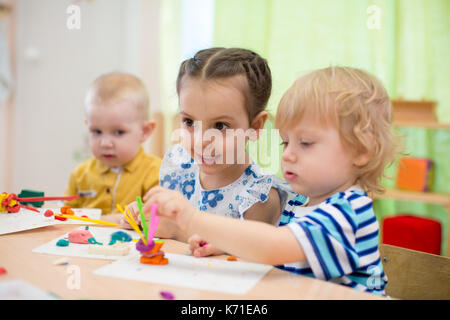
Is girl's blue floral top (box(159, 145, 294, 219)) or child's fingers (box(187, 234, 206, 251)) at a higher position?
girl's blue floral top (box(159, 145, 294, 219))

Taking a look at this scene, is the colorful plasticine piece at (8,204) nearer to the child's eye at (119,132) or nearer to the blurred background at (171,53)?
the child's eye at (119,132)

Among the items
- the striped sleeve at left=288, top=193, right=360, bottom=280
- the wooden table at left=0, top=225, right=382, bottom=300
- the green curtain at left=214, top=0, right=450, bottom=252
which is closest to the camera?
the wooden table at left=0, top=225, right=382, bottom=300

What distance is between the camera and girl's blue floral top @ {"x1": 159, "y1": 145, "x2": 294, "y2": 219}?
1.05 m

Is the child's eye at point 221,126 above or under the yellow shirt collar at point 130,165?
above

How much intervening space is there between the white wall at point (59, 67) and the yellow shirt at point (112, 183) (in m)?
1.92

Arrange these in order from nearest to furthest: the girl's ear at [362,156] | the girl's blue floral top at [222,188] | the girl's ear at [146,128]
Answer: the girl's ear at [362,156] < the girl's blue floral top at [222,188] < the girl's ear at [146,128]

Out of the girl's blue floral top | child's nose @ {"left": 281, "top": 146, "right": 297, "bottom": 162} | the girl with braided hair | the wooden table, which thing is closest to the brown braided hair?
the girl with braided hair

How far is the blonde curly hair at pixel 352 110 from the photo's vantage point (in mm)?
792

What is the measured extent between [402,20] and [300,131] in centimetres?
216

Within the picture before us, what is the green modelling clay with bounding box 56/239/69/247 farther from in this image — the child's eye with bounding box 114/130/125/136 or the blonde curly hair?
the child's eye with bounding box 114/130/125/136

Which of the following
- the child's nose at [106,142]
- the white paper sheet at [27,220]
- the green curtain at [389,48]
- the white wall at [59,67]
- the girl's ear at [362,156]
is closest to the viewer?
the girl's ear at [362,156]

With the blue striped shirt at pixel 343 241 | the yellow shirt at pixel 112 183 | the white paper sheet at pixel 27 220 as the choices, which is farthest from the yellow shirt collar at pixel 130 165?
the blue striped shirt at pixel 343 241

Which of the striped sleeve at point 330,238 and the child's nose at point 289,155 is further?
the child's nose at point 289,155

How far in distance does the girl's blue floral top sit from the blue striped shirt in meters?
0.27
